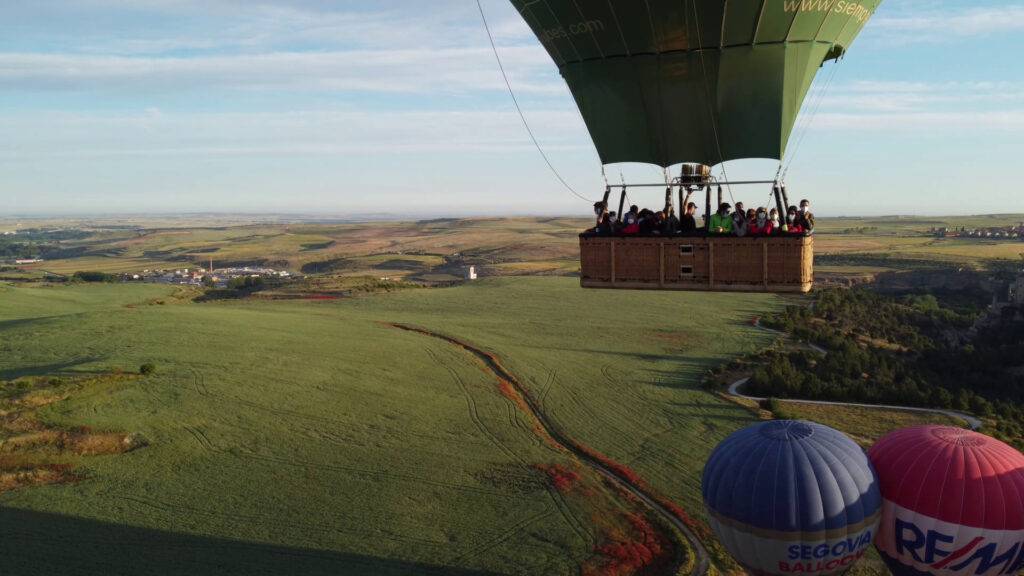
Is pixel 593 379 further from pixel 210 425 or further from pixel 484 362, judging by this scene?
pixel 210 425

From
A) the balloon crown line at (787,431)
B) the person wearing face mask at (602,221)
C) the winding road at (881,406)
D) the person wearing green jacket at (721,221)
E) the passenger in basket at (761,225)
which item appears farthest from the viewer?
the winding road at (881,406)

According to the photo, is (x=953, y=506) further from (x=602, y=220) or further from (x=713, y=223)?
(x=602, y=220)

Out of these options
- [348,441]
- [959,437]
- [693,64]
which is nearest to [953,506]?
[959,437]

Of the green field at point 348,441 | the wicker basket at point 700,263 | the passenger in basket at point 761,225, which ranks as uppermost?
the passenger in basket at point 761,225

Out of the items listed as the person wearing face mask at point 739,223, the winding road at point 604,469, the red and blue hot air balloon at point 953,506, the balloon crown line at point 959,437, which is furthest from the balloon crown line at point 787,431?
the person wearing face mask at point 739,223

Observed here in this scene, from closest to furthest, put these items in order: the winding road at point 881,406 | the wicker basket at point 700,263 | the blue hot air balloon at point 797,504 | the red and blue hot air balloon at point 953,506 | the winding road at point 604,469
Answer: the wicker basket at point 700,263
the red and blue hot air balloon at point 953,506
the blue hot air balloon at point 797,504
the winding road at point 604,469
the winding road at point 881,406

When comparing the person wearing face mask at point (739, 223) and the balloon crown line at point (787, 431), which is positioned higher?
the person wearing face mask at point (739, 223)

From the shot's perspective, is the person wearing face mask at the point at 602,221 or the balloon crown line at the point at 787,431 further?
the balloon crown line at the point at 787,431

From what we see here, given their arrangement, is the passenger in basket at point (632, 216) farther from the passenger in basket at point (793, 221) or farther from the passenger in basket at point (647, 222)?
the passenger in basket at point (793, 221)
